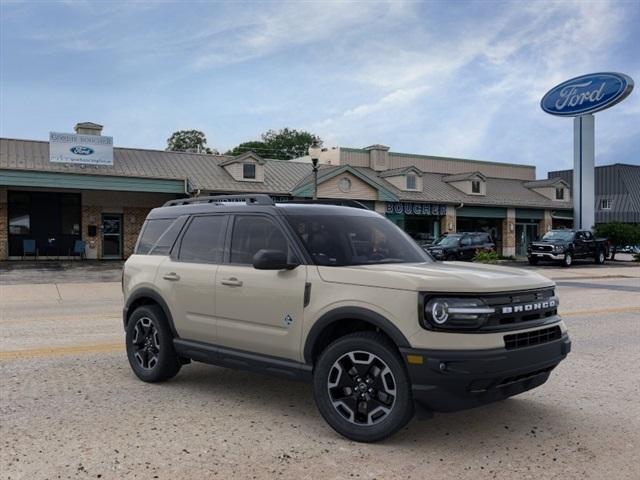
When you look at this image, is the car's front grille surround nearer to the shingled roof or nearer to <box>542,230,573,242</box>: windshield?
the shingled roof

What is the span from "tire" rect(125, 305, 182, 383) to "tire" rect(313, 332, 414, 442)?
193cm

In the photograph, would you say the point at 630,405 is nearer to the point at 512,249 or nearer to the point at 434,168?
the point at 512,249

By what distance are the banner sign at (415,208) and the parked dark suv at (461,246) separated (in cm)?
593

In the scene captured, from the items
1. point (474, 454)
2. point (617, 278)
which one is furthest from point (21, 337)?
point (617, 278)

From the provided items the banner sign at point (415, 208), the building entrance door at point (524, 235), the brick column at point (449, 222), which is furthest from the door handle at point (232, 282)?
the building entrance door at point (524, 235)

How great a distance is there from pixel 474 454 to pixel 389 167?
128 ft

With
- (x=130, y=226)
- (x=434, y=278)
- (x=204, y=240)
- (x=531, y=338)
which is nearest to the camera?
(x=434, y=278)

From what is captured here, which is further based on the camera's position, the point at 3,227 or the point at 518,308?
the point at 3,227

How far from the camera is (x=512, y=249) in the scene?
135 ft

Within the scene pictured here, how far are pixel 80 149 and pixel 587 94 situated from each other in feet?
93.5

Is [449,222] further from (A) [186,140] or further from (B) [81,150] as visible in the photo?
(A) [186,140]

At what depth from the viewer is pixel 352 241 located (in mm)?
5305

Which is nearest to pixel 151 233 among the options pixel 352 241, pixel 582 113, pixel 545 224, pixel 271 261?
pixel 271 261

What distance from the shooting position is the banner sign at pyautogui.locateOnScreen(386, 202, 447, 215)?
36.3m
